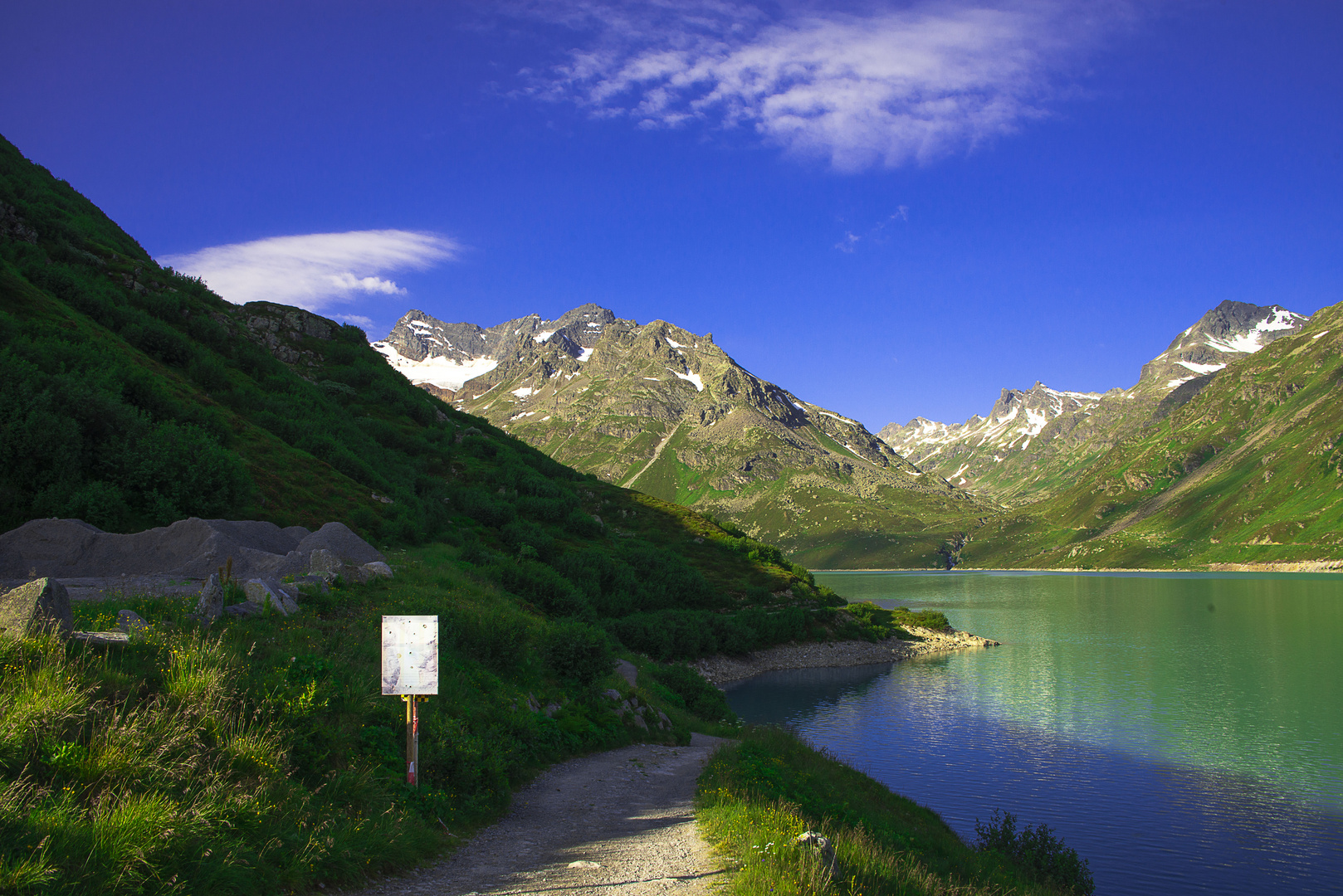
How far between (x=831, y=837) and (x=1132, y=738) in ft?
147

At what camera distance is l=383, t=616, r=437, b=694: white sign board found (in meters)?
11.7

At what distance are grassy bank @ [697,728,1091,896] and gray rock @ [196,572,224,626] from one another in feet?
36.3

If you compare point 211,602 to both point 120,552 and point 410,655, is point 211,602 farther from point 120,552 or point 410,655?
point 120,552

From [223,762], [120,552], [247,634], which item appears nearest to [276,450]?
[120,552]

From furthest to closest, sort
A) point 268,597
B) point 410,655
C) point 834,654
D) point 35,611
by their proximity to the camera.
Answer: point 834,654 < point 268,597 < point 410,655 < point 35,611

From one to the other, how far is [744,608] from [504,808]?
262 feet

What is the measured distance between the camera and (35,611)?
11.1m

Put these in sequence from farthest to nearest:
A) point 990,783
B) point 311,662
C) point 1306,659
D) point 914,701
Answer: point 1306,659 < point 914,701 < point 990,783 < point 311,662

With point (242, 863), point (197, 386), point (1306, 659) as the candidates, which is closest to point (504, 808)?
point (242, 863)

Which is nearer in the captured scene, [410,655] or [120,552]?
[410,655]

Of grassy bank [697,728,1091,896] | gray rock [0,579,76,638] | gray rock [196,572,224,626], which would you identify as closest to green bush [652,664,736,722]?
grassy bank [697,728,1091,896]

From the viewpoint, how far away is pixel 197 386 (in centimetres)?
5031

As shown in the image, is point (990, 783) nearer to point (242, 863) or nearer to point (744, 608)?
point (242, 863)

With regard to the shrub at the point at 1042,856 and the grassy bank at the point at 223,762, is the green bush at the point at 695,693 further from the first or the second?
the grassy bank at the point at 223,762
